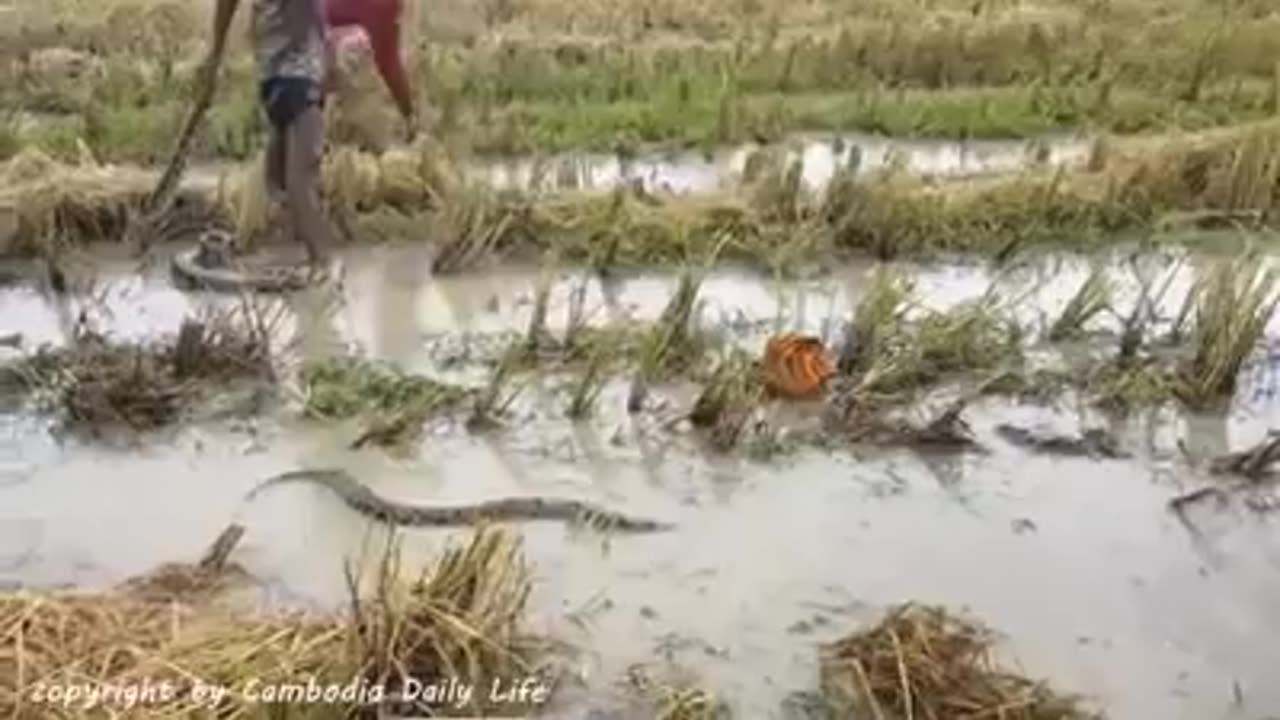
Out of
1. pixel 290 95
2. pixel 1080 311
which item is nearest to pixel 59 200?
pixel 290 95

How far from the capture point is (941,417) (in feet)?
17.8

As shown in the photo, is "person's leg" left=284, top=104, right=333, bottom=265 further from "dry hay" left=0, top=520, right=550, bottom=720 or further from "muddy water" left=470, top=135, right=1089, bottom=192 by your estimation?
"dry hay" left=0, top=520, right=550, bottom=720

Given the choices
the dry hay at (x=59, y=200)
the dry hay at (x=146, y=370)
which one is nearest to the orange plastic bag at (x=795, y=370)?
the dry hay at (x=146, y=370)

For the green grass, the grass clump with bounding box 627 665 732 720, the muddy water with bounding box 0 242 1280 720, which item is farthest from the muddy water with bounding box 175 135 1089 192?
the grass clump with bounding box 627 665 732 720

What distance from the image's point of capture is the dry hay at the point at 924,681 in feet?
12.4

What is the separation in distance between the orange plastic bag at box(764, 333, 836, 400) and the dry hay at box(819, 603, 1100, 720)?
1.65m

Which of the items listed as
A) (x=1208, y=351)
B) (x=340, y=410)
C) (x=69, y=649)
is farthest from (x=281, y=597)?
(x=1208, y=351)

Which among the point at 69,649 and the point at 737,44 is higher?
the point at 69,649

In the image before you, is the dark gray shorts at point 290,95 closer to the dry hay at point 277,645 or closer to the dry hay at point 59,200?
the dry hay at point 59,200

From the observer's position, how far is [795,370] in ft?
18.5

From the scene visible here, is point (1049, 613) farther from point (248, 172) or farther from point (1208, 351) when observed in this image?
point (248, 172)

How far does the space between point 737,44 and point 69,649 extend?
8145 mm

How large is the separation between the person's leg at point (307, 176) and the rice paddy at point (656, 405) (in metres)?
0.22

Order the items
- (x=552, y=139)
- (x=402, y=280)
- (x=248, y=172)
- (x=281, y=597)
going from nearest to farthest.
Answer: (x=281, y=597) < (x=402, y=280) < (x=248, y=172) < (x=552, y=139)
